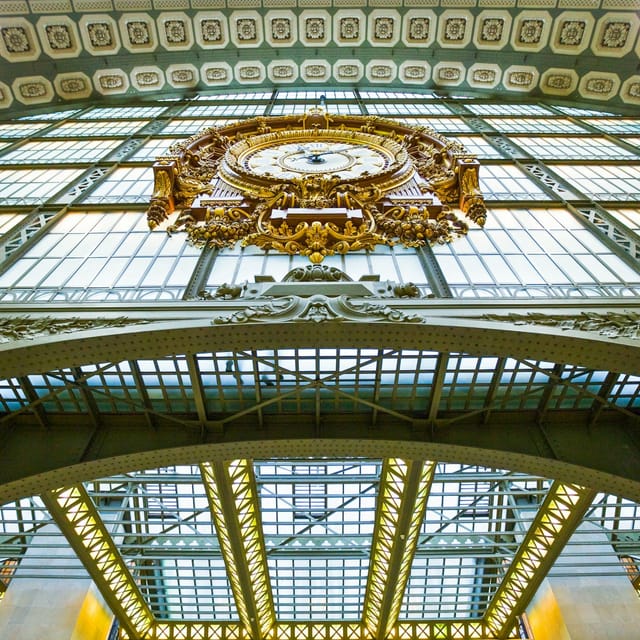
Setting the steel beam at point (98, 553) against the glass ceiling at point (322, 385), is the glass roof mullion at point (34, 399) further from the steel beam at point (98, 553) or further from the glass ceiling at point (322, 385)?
the steel beam at point (98, 553)

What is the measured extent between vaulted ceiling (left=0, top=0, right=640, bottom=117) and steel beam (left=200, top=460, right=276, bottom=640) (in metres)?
20.8

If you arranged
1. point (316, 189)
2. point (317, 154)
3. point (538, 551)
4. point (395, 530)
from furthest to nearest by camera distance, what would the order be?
point (538, 551) < point (395, 530) < point (317, 154) < point (316, 189)

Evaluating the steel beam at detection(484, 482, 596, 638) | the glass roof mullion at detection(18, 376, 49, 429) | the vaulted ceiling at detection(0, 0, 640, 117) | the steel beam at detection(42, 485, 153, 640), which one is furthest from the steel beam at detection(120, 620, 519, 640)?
the vaulted ceiling at detection(0, 0, 640, 117)

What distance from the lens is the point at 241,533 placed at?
14.7 m

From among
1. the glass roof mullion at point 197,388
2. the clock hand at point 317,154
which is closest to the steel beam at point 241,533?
the glass roof mullion at point 197,388

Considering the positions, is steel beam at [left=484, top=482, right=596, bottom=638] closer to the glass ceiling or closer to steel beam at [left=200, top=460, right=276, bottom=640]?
the glass ceiling

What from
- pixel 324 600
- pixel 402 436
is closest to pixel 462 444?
pixel 402 436

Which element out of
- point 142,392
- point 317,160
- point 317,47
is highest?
point 317,47

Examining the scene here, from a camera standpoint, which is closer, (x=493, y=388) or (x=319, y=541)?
(x=493, y=388)

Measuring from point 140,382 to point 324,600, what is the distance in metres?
18.0

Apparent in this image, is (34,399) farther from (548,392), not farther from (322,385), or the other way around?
(548,392)

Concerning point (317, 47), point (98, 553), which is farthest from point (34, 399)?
point (317, 47)

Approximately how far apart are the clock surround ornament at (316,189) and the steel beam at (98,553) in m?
8.76

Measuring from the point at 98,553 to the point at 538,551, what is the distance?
619 inches
